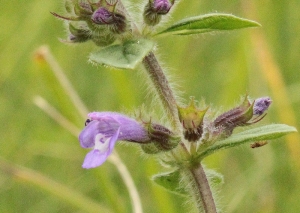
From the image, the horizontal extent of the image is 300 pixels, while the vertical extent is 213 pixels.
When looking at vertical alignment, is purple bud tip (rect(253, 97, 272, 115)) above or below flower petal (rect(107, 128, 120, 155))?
below

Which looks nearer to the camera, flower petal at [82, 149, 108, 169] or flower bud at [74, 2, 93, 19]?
flower petal at [82, 149, 108, 169]

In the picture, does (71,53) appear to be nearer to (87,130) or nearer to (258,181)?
(258,181)

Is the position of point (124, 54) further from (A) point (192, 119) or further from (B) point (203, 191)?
(B) point (203, 191)

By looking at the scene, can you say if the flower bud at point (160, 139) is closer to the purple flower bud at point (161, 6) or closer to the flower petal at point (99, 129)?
the flower petal at point (99, 129)

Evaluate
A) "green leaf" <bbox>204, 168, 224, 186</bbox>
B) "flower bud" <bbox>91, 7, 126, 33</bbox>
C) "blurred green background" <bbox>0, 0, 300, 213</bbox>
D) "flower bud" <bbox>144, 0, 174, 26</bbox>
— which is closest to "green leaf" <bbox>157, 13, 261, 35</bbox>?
"flower bud" <bbox>144, 0, 174, 26</bbox>

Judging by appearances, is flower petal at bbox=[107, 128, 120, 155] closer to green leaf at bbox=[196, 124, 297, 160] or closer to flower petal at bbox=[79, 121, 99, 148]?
flower petal at bbox=[79, 121, 99, 148]

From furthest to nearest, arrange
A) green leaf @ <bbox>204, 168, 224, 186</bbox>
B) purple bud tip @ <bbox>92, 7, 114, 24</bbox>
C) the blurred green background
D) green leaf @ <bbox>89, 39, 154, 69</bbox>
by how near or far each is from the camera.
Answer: the blurred green background
green leaf @ <bbox>204, 168, 224, 186</bbox>
purple bud tip @ <bbox>92, 7, 114, 24</bbox>
green leaf @ <bbox>89, 39, 154, 69</bbox>

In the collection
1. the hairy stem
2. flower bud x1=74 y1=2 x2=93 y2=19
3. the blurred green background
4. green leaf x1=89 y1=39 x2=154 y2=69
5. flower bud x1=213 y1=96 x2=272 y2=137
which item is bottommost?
the blurred green background
